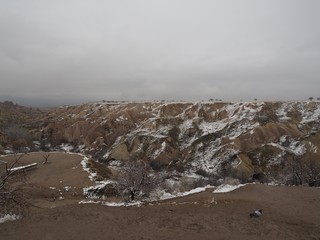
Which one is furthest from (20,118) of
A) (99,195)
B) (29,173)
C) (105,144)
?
(99,195)

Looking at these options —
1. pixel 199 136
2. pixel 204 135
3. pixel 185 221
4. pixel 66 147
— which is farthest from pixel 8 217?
pixel 66 147

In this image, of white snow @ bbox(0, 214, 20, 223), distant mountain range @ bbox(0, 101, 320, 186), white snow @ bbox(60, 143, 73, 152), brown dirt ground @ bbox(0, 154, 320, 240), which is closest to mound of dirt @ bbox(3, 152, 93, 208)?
white snow @ bbox(0, 214, 20, 223)

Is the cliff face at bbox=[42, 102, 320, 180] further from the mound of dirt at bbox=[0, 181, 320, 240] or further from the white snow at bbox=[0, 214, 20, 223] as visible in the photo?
the white snow at bbox=[0, 214, 20, 223]

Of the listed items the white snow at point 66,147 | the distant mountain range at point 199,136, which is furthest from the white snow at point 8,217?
the white snow at point 66,147

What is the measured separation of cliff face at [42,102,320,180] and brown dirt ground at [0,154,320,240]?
46580 millimetres

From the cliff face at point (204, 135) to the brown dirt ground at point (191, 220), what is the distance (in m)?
46.6

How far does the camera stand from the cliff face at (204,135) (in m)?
73.4

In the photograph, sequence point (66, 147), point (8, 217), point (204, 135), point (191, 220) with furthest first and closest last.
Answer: point (66, 147)
point (204, 135)
point (8, 217)
point (191, 220)

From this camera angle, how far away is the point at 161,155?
8194cm

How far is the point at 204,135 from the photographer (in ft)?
289

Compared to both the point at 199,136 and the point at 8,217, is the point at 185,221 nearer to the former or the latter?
the point at 8,217

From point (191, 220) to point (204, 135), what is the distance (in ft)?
230

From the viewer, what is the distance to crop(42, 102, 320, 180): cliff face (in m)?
73.4

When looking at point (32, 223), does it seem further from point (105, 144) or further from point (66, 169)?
point (105, 144)
